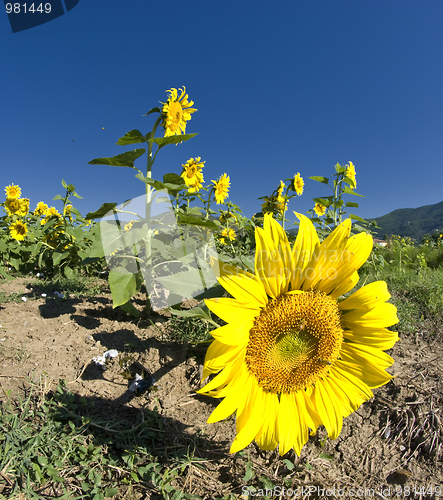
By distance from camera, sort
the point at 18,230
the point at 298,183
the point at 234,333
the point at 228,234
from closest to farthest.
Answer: the point at 234,333
the point at 228,234
the point at 298,183
the point at 18,230

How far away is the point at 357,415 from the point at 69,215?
4207 millimetres

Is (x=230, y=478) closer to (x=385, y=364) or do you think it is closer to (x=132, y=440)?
(x=132, y=440)

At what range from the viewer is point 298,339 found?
138 centimetres

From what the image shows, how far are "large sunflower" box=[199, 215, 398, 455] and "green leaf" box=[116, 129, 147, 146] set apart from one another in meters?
1.30

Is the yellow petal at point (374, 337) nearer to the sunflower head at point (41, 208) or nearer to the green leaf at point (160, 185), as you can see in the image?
the green leaf at point (160, 185)

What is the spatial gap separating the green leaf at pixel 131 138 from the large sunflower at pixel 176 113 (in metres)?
0.39

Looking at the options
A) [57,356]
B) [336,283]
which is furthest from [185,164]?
[336,283]

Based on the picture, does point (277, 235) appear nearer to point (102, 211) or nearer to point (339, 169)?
point (102, 211)

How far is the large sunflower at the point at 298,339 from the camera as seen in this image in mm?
1202

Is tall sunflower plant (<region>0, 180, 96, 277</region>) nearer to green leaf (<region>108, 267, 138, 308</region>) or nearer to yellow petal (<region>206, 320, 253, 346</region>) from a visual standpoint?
green leaf (<region>108, 267, 138, 308</region>)

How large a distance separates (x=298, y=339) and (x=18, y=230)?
22.3 ft

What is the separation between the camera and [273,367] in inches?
52.4

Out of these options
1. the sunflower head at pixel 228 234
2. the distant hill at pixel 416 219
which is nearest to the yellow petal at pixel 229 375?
the sunflower head at pixel 228 234

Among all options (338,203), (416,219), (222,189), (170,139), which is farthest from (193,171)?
(416,219)
